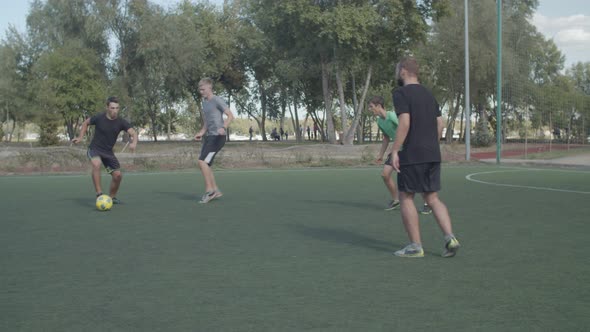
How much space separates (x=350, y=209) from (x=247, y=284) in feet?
17.9

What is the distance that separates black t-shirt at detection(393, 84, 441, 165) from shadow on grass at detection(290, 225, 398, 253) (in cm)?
123

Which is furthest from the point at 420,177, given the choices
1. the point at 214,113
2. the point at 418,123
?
the point at 214,113

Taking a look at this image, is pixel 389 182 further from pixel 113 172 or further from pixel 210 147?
pixel 113 172

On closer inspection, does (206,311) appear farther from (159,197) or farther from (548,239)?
(159,197)

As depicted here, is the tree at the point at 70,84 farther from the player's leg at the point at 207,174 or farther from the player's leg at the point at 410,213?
the player's leg at the point at 410,213

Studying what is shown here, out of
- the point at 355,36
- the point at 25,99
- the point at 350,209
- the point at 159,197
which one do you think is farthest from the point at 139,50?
the point at 350,209

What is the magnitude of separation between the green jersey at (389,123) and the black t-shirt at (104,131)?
4.61 m

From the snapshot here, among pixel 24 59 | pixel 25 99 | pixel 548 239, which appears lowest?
pixel 548 239

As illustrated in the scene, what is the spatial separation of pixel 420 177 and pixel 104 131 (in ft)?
23.0

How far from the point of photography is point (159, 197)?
12.9 metres

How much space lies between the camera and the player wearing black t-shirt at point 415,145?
239 inches

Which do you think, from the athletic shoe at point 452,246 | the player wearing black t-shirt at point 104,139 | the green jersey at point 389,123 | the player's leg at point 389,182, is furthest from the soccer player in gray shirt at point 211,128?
the athletic shoe at point 452,246

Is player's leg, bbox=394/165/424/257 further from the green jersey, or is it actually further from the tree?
the tree

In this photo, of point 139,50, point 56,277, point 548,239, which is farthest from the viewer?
point 139,50
